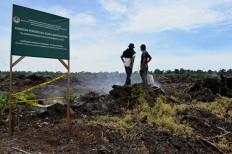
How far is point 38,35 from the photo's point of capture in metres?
5.31

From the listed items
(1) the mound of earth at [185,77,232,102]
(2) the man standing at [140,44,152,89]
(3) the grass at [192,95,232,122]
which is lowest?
(3) the grass at [192,95,232,122]

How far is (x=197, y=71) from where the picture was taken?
29250 mm

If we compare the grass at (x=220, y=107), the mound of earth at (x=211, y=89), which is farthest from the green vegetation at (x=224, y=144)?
the mound of earth at (x=211, y=89)

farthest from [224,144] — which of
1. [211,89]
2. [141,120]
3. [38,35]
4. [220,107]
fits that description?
[211,89]

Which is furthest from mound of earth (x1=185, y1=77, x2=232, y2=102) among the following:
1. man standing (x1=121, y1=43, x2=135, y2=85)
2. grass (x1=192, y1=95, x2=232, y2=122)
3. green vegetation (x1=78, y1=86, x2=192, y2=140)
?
man standing (x1=121, y1=43, x2=135, y2=85)

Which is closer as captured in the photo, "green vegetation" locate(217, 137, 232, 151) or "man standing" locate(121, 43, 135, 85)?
"green vegetation" locate(217, 137, 232, 151)

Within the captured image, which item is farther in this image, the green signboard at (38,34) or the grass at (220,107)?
the grass at (220,107)

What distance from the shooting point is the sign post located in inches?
198

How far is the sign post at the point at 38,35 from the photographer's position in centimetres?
502

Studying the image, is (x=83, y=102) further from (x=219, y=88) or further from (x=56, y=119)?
(x=219, y=88)

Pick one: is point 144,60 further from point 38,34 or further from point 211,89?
point 38,34

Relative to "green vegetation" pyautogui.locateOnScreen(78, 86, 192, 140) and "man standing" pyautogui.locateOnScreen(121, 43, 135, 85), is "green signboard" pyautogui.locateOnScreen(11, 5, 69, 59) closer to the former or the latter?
"green vegetation" pyautogui.locateOnScreen(78, 86, 192, 140)

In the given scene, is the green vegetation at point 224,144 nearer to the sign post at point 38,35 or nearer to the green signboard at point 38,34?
the sign post at point 38,35

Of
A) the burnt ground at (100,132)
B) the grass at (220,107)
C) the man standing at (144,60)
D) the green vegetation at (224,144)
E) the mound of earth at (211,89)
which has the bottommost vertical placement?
the green vegetation at (224,144)
